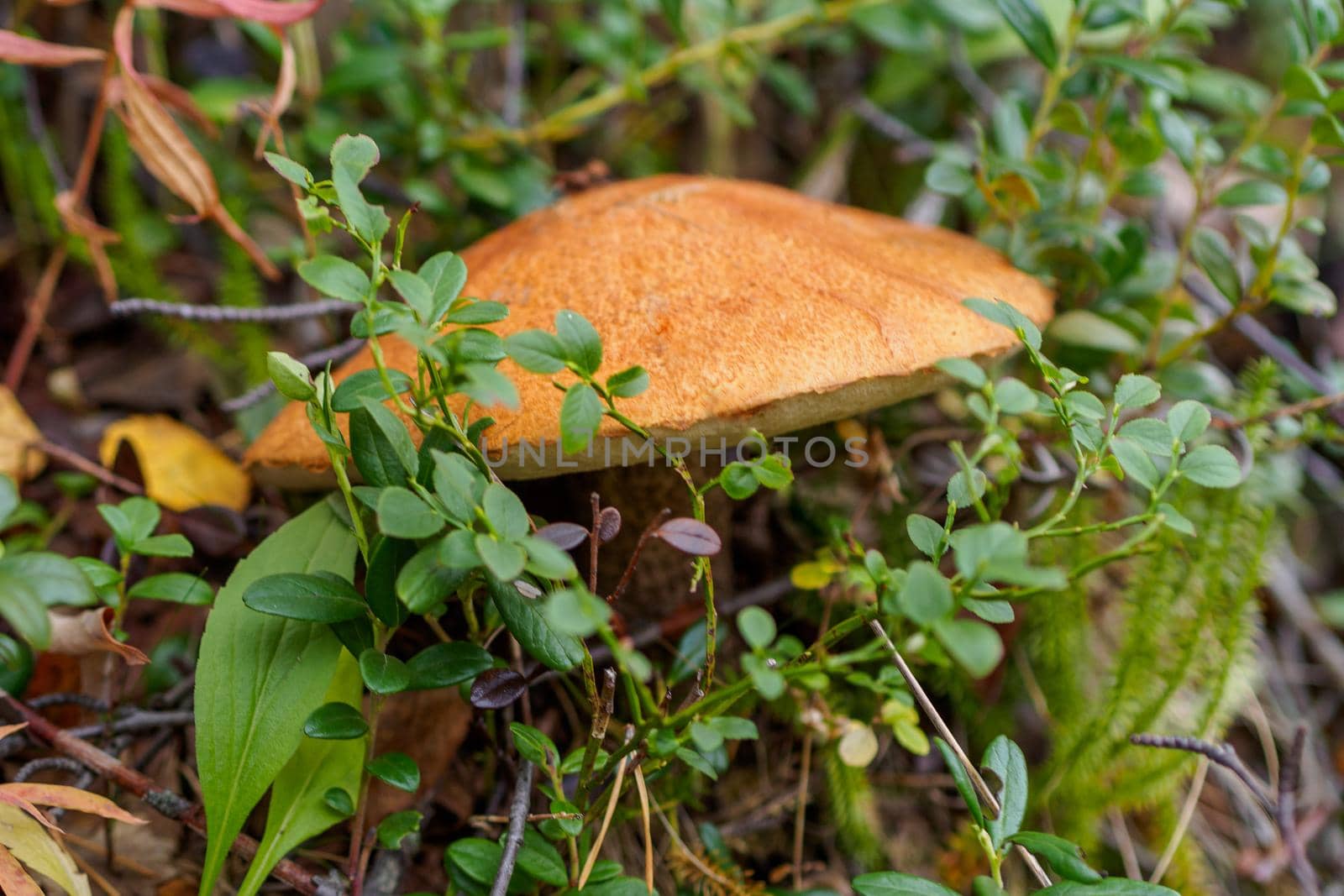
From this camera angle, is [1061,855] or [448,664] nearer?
[1061,855]

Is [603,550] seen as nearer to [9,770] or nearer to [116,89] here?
[9,770]

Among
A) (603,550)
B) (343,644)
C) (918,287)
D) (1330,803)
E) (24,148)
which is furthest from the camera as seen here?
(24,148)

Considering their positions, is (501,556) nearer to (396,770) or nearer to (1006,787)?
(396,770)

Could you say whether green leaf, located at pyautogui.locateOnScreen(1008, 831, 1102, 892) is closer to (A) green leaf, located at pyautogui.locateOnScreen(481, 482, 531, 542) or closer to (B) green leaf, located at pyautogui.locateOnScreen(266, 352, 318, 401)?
(A) green leaf, located at pyautogui.locateOnScreen(481, 482, 531, 542)

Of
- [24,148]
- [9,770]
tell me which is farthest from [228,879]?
[24,148]

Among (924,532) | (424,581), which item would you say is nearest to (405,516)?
(424,581)

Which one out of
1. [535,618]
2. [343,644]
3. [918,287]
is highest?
[918,287]
